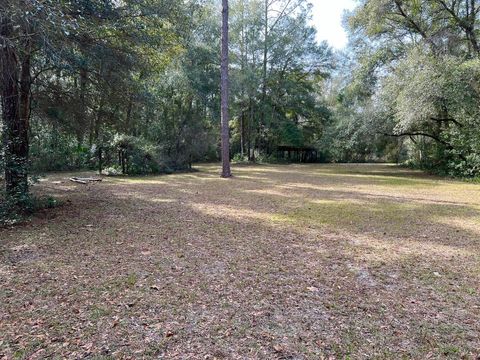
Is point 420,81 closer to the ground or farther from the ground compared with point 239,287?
farther from the ground

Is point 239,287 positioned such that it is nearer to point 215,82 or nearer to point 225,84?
point 225,84

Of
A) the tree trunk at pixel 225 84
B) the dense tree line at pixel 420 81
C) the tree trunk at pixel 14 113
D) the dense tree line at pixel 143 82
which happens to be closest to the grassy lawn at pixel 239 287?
the tree trunk at pixel 14 113

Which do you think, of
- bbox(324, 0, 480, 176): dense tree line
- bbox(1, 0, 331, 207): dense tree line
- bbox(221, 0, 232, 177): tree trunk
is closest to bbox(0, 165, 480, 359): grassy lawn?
bbox(1, 0, 331, 207): dense tree line

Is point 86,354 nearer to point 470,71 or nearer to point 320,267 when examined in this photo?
point 320,267

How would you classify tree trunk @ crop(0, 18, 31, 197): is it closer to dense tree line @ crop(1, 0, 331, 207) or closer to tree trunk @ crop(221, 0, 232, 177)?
dense tree line @ crop(1, 0, 331, 207)

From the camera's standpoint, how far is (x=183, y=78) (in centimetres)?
1731

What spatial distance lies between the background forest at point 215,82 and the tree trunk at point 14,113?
3cm

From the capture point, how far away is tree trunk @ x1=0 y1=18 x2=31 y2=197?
462 cm

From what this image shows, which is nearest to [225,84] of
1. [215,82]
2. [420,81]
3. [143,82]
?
[143,82]

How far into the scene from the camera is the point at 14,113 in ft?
17.1

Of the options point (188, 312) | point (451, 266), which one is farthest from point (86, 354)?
point (451, 266)

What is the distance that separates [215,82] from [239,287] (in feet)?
58.4

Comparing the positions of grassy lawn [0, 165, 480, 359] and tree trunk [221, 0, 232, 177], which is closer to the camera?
grassy lawn [0, 165, 480, 359]

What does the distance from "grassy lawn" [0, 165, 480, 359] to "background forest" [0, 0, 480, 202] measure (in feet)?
8.10
